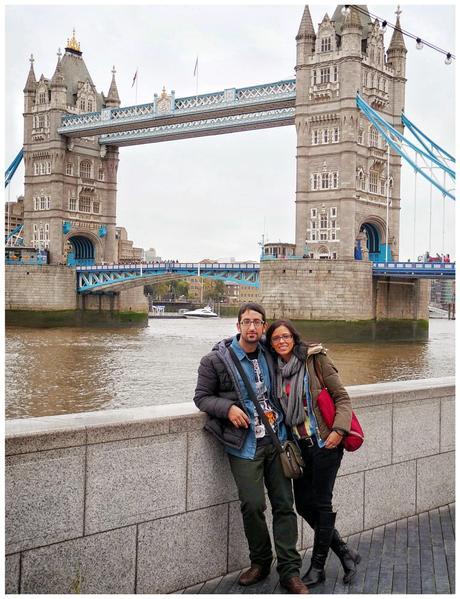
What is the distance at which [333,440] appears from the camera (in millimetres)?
3240

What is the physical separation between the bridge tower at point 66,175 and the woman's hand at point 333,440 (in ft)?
134

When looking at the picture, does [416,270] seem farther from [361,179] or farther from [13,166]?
[13,166]

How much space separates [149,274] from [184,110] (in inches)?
306

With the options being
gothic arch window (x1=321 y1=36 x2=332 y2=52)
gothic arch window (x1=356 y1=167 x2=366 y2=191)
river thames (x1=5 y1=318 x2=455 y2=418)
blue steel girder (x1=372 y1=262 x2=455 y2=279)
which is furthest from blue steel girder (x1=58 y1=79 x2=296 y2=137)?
river thames (x1=5 y1=318 x2=455 y2=418)

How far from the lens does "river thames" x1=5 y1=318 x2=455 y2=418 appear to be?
13.8m

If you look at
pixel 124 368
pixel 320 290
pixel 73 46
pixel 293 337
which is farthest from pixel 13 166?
pixel 293 337

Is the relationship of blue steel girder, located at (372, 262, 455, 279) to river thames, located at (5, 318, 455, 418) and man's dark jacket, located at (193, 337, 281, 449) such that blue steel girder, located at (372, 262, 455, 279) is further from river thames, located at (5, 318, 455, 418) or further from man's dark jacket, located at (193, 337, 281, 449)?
man's dark jacket, located at (193, 337, 281, 449)

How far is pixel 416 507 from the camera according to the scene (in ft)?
14.3

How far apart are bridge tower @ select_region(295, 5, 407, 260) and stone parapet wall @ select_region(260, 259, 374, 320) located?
6.44 ft

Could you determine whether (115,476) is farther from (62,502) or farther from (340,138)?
(340,138)

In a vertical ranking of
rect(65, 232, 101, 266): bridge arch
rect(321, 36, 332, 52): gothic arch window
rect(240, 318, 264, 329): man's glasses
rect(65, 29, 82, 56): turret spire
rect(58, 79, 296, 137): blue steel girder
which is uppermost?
rect(65, 29, 82, 56): turret spire

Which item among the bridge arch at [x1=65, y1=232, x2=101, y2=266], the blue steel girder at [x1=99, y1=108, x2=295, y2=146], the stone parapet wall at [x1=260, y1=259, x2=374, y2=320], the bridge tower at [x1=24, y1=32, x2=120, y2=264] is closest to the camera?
the stone parapet wall at [x1=260, y1=259, x2=374, y2=320]

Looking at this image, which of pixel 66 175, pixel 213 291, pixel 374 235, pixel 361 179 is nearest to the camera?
pixel 361 179

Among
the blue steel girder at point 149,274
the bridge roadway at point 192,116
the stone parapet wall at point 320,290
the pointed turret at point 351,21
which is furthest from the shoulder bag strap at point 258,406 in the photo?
the bridge roadway at point 192,116
